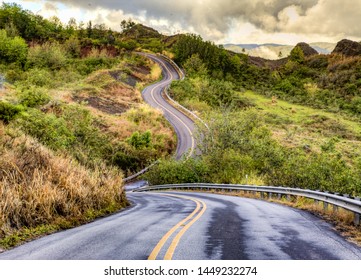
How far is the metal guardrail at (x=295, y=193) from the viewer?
8.92 meters

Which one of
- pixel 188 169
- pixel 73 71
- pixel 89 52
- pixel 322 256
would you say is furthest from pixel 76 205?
pixel 89 52

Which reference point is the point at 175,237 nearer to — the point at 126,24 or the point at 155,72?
the point at 155,72

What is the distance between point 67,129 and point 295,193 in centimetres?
2140

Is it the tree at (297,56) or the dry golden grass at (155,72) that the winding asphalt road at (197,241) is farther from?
the tree at (297,56)

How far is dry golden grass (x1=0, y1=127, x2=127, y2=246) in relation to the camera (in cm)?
822

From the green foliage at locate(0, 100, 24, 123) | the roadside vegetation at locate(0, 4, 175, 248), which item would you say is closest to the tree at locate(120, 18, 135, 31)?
the roadside vegetation at locate(0, 4, 175, 248)

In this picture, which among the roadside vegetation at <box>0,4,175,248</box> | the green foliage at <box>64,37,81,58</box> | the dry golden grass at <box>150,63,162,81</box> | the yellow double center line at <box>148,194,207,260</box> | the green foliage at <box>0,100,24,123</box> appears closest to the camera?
the yellow double center line at <box>148,194,207,260</box>

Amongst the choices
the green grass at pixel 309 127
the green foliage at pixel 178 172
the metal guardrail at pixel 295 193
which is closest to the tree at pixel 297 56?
the green grass at pixel 309 127

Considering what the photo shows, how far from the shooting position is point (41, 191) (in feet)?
30.0

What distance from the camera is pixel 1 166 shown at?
9.41 m

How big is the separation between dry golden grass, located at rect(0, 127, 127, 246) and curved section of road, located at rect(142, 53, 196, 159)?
23.9 m

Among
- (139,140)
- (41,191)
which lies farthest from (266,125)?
(41,191)

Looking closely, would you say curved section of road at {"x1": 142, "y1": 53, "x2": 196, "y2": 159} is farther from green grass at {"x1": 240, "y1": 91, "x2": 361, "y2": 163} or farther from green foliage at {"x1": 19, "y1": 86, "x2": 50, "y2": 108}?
green foliage at {"x1": 19, "y1": 86, "x2": 50, "y2": 108}

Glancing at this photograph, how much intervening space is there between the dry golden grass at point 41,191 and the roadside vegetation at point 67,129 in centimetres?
3
